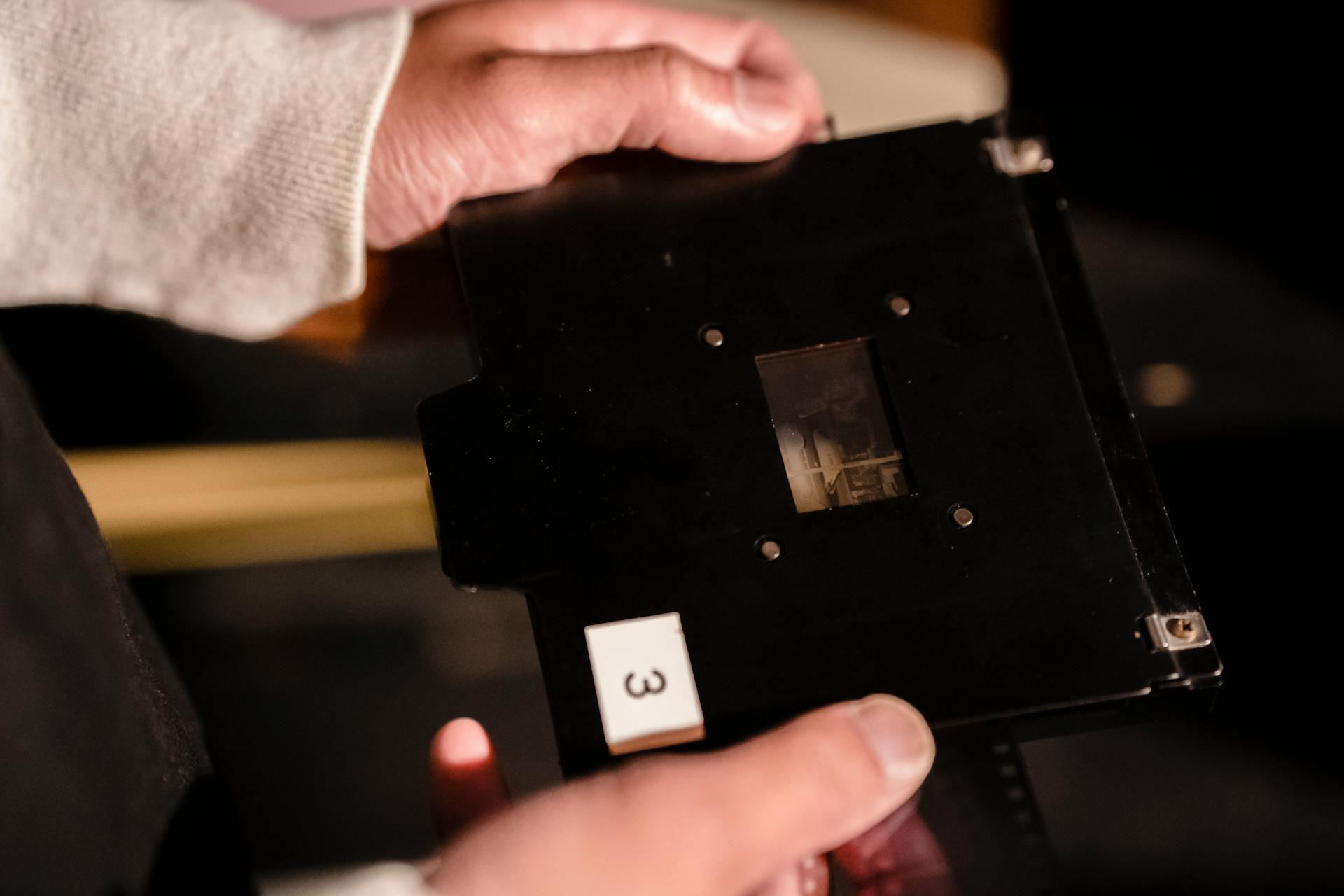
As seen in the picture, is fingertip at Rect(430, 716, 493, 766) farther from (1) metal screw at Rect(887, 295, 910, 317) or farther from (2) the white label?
(1) metal screw at Rect(887, 295, 910, 317)

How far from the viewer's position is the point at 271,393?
3.05 feet

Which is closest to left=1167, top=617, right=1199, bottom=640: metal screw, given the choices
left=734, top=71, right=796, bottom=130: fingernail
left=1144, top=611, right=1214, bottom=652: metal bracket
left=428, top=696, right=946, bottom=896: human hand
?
left=1144, top=611, right=1214, bottom=652: metal bracket

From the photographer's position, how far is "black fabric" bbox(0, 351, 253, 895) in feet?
1.29

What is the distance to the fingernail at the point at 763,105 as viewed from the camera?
629 millimetres

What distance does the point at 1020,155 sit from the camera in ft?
2.04

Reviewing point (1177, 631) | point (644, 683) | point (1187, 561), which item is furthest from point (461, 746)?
point (1187, 561)

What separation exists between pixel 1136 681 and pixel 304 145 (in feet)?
1.72

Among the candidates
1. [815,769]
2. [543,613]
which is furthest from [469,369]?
[815,769]

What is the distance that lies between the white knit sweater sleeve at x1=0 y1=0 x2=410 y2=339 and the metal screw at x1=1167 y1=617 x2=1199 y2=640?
49 cm

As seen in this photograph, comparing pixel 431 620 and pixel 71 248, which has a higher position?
pixel 71 248

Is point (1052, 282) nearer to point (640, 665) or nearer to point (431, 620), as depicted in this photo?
point (640, 665)

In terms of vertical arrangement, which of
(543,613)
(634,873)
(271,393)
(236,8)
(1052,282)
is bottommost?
(634,873)

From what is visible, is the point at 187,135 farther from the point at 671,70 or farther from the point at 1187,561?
the point at 1187,561

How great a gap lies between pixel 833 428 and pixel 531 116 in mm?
258
